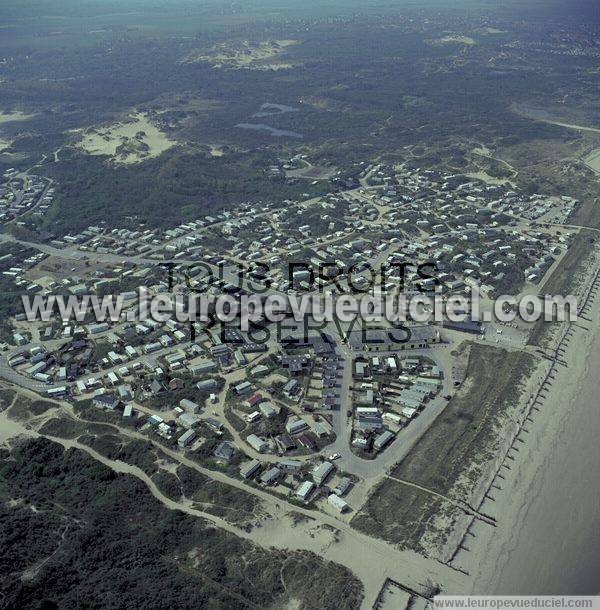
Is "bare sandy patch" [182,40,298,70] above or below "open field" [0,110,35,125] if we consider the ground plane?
above

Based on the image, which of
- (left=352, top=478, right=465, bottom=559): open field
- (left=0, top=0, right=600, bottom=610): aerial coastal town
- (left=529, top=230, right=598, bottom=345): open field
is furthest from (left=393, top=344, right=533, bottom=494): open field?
(left=529, top=230, right=598, bottom=345): open field

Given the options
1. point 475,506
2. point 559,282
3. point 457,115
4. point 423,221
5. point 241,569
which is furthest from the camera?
point 457,115

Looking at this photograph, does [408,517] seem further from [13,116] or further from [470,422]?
[13,116]

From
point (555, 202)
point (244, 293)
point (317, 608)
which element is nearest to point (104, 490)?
point (317, 608)

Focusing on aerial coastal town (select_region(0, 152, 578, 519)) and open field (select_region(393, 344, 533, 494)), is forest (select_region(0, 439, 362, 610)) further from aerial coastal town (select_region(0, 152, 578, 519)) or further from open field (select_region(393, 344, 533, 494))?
open field (select_region(393, 344, 533, 494))

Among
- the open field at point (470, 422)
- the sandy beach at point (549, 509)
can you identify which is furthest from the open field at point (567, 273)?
the sandy beach at point (549, 509)

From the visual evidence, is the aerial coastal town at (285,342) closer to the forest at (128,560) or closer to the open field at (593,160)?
the forest at (128,560)

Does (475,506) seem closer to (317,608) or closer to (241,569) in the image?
(317,608)
